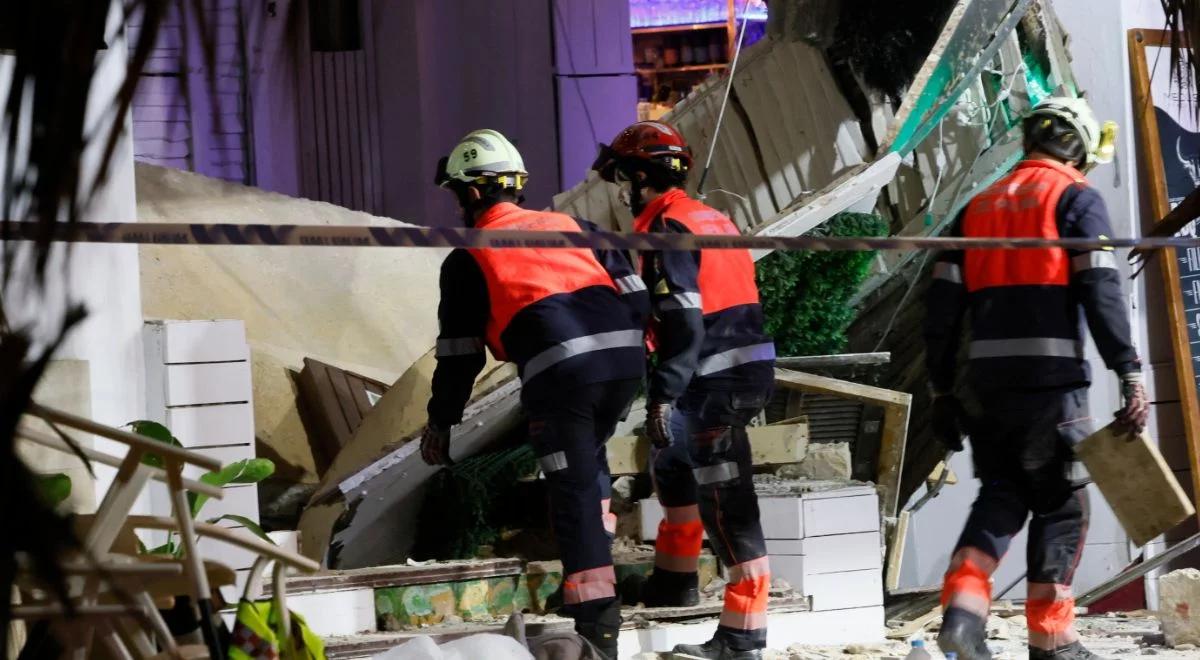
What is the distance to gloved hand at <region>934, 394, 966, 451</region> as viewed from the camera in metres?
4.88

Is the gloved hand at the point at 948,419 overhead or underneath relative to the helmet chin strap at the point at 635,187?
underneath

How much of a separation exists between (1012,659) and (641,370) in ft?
5.21

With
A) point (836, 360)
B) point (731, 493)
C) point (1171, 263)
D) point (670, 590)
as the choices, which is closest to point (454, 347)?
point (731, 493)

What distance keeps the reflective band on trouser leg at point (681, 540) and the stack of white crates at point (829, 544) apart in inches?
18.3

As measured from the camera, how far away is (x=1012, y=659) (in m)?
5.20

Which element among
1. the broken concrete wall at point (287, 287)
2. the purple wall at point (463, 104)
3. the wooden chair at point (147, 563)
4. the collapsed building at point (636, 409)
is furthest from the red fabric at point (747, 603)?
the purple wall at point (463, 104)

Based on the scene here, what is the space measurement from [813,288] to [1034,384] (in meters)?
2.70

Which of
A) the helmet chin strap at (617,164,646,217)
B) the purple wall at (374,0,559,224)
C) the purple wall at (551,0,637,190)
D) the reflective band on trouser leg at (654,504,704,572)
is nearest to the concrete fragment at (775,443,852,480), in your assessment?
the reflective band on trouser leg at (654,504,704,572)

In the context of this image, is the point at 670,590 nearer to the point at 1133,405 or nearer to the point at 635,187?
the point at 635,187

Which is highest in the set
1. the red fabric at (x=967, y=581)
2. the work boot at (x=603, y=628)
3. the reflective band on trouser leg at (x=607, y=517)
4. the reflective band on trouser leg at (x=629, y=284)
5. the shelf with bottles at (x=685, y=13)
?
the shelf with bottles at (x=685, y=13)

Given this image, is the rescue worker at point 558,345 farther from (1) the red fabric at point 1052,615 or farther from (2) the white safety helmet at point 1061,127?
(2) the white safety helmet at point 1061,127

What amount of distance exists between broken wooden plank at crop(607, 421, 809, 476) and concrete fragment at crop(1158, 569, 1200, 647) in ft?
4.81

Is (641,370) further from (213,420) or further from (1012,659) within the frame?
Result: (1012,659)

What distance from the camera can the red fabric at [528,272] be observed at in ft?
15.2
